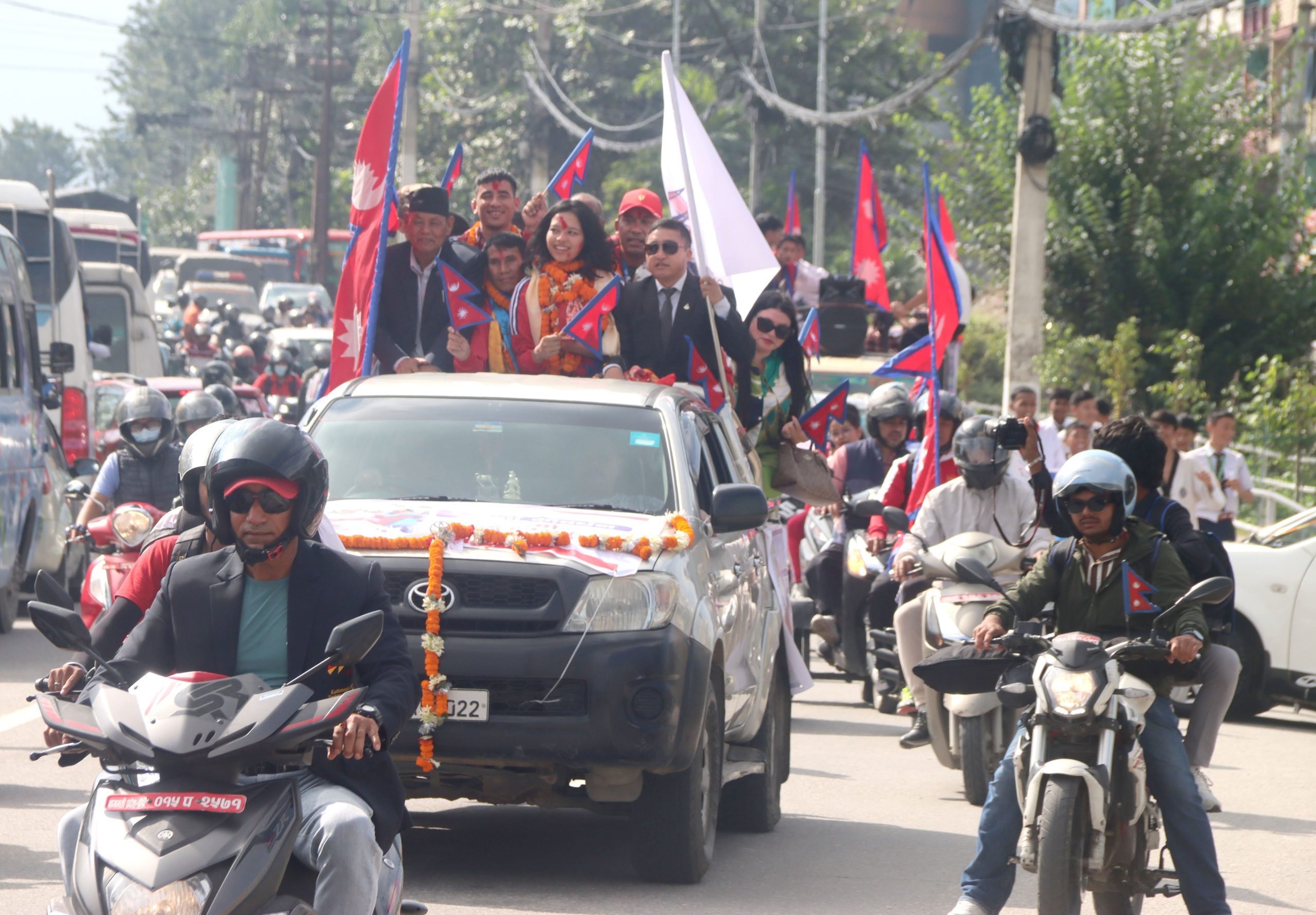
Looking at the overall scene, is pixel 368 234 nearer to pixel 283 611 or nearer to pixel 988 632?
pixel 988 632

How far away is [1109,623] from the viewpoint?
20.8ft

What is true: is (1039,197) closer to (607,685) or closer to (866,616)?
(866,616)

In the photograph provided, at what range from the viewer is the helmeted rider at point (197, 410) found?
11.3 m

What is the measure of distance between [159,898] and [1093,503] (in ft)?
11.1

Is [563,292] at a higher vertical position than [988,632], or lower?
higher

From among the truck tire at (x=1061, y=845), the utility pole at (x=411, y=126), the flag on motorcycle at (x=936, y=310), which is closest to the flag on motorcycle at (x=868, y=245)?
the flag on motorcycle at (x=936, y=310)

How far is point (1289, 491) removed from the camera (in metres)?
21.8

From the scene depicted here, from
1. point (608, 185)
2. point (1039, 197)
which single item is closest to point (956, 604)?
point (1039, 197)

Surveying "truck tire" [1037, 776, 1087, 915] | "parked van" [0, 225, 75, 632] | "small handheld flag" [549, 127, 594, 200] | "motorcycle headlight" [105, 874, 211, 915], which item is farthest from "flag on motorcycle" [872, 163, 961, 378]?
"motorcycle headlight" [105, 874, 211, 915]

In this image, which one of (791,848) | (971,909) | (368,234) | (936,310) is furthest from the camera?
(936,310)

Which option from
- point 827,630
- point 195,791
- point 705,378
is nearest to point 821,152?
point 827,630

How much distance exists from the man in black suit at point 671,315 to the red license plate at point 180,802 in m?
5.88

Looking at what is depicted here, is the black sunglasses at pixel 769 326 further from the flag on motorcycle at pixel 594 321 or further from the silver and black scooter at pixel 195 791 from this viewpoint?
the silver and black scooter at pixel 195 791

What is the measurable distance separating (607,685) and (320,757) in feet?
7.88
